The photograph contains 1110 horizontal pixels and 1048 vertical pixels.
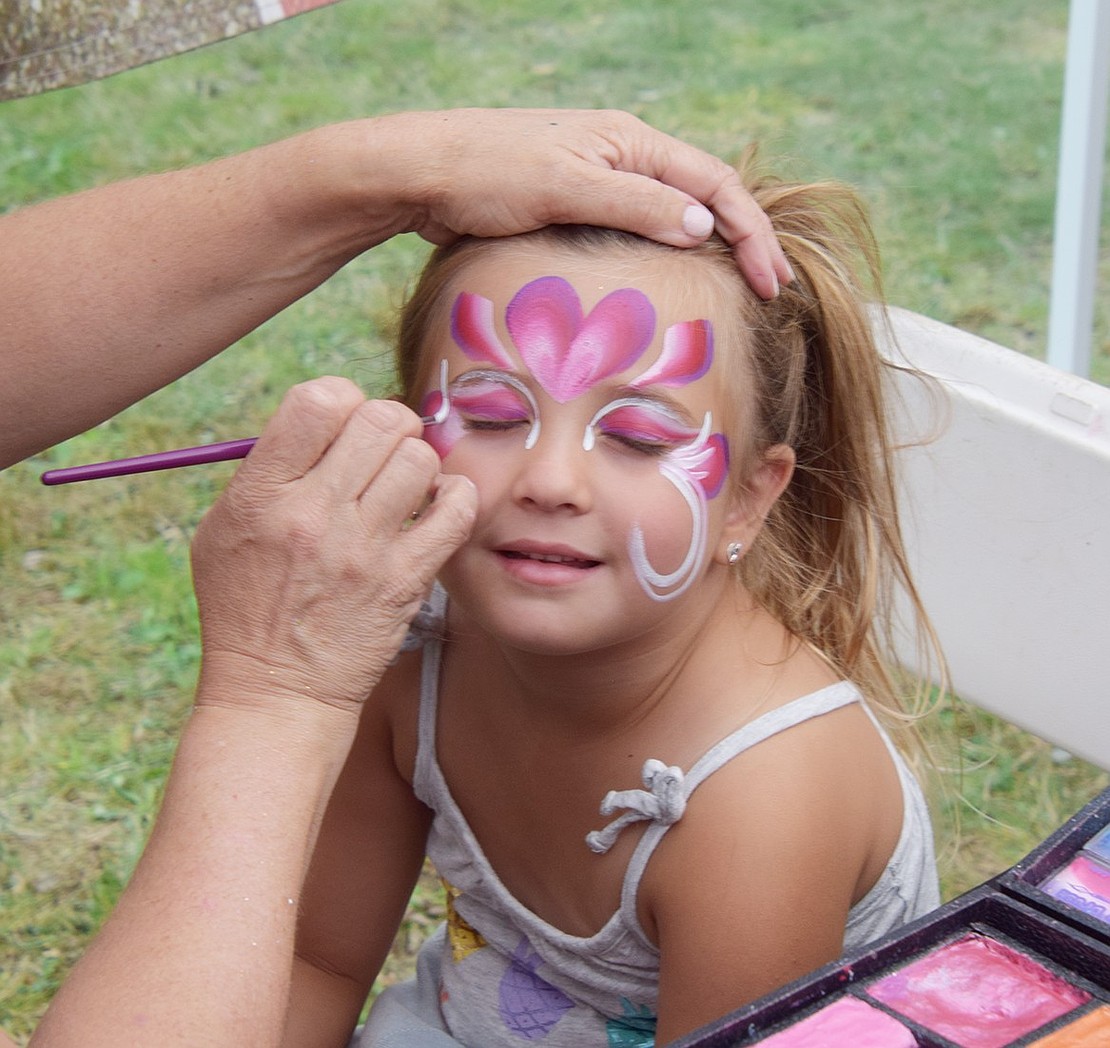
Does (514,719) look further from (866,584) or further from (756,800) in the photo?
(866,584)

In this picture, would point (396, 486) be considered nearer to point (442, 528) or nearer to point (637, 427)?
point (442, 528)

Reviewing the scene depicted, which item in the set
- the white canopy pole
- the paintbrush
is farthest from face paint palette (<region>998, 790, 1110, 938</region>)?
the white canopy pole

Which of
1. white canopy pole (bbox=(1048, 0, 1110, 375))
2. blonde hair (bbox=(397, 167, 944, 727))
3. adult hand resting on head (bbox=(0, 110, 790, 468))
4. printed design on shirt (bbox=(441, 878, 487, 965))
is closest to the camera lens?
adult hand resting on head (bbox=(0, 110, 790, 468))

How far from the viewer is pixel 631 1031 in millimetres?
1711

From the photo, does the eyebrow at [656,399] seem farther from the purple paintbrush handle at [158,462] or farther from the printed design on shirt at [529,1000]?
the printed design on shirt at [529,1000]

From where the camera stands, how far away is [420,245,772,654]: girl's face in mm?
1440

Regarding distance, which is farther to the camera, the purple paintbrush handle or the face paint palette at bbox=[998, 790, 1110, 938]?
the purple paintbrush handle

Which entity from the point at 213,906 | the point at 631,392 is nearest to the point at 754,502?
A: the point at 631,392

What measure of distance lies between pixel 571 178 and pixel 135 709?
205 centimetres

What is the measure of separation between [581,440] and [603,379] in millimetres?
65

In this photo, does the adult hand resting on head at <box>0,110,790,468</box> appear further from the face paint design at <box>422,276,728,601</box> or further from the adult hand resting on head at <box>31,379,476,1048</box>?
the adult hand resting on head at <box>31,379,476,1048</box>

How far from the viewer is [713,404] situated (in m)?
1.54

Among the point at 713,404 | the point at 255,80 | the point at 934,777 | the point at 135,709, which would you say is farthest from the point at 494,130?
the point at 255,80

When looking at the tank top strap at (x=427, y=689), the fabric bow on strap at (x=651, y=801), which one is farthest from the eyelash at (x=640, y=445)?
the tank top strap at (x=427, y=689)
